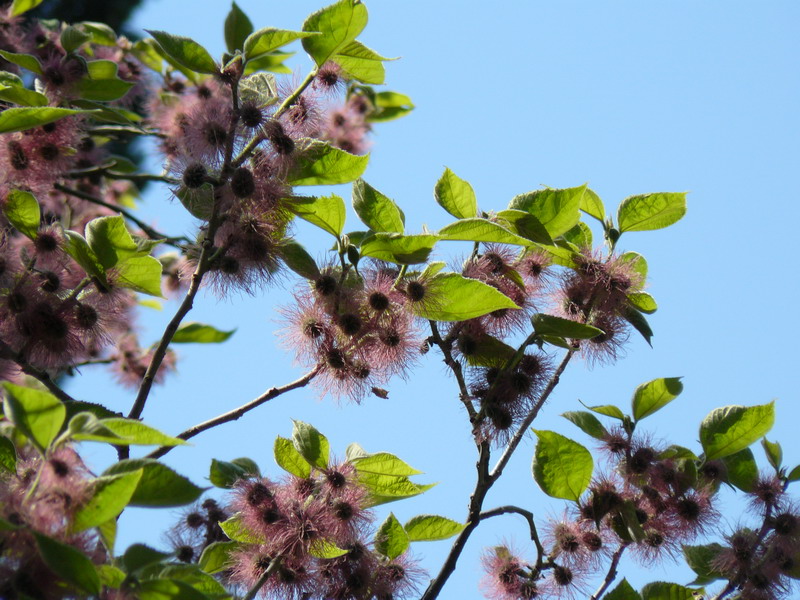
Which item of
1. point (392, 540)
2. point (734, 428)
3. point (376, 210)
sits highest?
point (734, 428)

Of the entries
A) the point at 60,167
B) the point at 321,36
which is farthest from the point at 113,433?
the point at 60,167

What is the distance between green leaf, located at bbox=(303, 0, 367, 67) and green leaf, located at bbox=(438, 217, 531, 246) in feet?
2.14

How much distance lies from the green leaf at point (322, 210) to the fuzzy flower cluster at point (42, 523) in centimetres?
99

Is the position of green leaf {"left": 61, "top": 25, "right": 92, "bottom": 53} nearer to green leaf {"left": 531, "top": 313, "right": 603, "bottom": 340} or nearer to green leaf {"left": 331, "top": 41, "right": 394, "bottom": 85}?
green leaf {"left": 331, "top": 41, "right": 394, "bottom": 85}

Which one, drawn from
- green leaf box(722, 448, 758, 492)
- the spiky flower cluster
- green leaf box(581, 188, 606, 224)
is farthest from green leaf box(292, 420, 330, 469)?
green leaf box(722, 448, 758, 492)

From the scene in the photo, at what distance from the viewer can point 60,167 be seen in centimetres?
317

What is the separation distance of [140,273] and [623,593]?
1.68m

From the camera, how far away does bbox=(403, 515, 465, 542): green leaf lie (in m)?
2.76

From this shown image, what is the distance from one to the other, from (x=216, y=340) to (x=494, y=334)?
176 centimetres

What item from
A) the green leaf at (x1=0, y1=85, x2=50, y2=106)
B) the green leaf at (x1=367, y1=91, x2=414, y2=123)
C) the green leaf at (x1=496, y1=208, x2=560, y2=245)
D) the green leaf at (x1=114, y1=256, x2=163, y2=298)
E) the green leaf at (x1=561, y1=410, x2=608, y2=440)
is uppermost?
the green leaf at (x1=367, y1=91, x2=414, y2=123)

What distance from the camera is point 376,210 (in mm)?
2504

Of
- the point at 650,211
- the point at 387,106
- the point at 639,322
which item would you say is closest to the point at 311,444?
the point at 639,322

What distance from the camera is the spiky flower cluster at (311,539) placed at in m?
2.42

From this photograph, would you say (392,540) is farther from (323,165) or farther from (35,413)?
(35,413)
